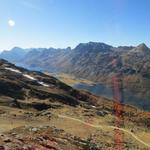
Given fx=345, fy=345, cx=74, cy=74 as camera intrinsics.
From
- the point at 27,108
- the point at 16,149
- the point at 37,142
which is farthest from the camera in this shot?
the point at 27,108

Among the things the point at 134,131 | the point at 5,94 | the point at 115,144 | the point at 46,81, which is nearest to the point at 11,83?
the point at 5,94

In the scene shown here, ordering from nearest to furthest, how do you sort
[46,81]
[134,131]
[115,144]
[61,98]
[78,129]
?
[115,144], [78,129], [134,131], [61,98], [46,81]

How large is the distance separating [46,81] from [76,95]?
19951mm

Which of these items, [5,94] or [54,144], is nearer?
[54,144]

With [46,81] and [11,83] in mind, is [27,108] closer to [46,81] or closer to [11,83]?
[11,83]

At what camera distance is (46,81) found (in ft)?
451

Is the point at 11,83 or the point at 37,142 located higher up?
the point at 11,83

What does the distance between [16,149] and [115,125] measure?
135ft

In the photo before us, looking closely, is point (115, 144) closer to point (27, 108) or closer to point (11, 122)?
point (11, 122)

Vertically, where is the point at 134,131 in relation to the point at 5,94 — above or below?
below

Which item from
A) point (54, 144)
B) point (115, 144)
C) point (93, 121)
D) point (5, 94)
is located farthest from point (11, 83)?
point (54, 144)

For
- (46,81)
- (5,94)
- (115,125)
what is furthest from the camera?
(46,81)

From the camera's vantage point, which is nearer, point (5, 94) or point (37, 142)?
point (37, 142)

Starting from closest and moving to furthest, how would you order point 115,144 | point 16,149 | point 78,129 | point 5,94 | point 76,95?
point 16,149 < point 115,144 < point 78,129 < point 5,94 < point 76,95
